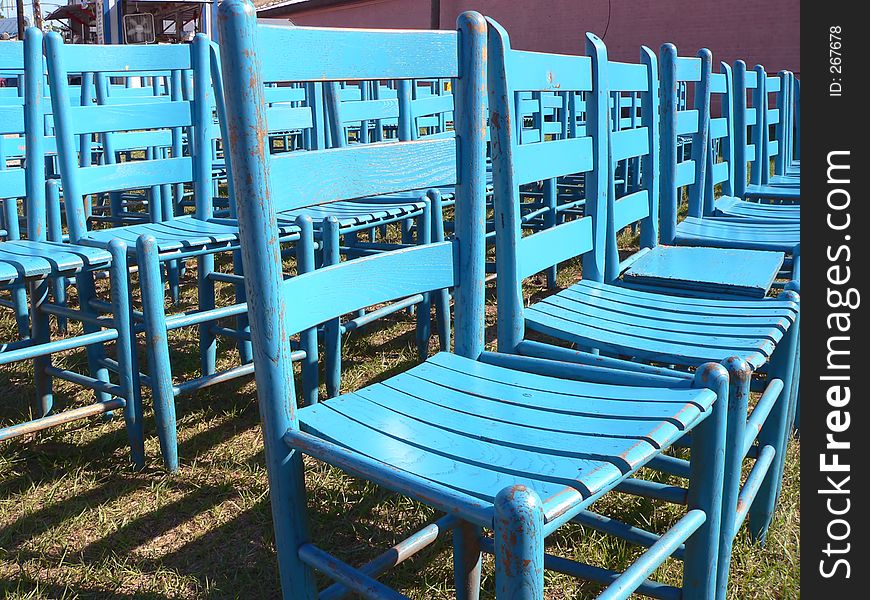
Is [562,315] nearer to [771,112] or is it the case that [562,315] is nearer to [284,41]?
[284,41]

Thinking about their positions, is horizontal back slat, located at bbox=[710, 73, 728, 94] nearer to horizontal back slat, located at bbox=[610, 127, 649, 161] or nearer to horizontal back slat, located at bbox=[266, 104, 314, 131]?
horizontal back slat, located at bbox=[610, 127, 649, 161]

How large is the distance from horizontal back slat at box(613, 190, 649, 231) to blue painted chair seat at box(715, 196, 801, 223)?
3.15 feet

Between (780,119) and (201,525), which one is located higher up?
(780,119)

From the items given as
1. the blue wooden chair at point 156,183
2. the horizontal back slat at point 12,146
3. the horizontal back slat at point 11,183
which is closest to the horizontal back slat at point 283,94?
the blue wooden chair at point 156,183

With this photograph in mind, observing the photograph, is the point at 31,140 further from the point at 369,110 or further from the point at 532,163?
the point at 532,163

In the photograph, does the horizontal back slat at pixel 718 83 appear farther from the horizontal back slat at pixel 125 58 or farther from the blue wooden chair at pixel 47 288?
the blue wooden chair at pixel 47 288

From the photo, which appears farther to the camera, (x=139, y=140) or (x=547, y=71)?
(x=139, y=140)

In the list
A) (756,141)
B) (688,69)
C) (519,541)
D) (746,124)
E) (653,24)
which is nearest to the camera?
(519,541)

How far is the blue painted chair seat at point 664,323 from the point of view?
1.65m

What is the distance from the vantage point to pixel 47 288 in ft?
7.78

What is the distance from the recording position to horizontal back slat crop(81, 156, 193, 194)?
2527 millimetres

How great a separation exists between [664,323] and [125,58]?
186 cm

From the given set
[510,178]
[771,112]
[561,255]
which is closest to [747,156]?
[771,112]

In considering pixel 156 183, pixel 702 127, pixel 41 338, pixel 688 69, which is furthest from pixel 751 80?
pixel 41 338
